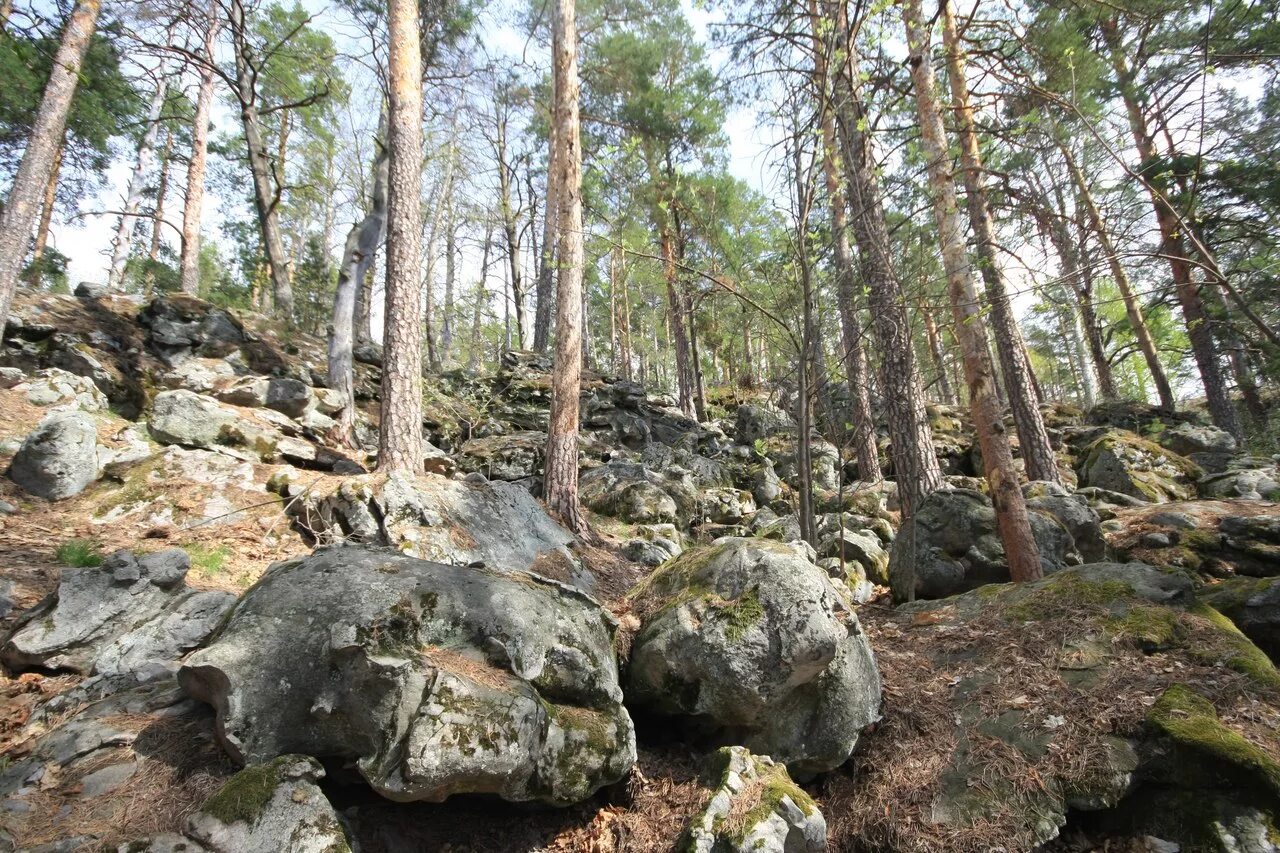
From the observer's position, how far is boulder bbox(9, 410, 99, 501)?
5.56 m

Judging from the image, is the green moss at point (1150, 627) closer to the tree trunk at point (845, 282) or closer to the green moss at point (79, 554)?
the tree trunk at point (845, 282)

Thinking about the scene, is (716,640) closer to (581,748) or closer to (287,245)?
(581,748)

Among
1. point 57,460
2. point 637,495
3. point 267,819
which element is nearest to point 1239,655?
point 267,819

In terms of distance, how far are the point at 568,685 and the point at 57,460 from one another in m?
5.64

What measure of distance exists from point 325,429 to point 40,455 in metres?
3.53

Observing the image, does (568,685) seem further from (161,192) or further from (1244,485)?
(161,192)

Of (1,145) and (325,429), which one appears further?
(1,145)

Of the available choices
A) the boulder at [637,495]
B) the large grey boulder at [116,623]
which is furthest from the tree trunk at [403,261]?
the boulder at [637,495]

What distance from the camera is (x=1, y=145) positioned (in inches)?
469

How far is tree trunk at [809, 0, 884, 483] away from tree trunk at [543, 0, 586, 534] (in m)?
3.26

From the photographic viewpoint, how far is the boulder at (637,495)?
929cm

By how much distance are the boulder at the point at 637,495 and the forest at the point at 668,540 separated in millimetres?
78

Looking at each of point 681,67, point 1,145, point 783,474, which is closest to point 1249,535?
point 783,474

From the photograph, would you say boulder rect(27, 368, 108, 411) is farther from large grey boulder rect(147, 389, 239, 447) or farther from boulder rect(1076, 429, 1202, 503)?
boulder rect(1076, 429, 1202, 503)
